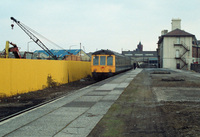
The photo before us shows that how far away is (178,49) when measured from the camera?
61.2 meters

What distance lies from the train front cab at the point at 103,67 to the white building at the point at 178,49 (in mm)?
42453

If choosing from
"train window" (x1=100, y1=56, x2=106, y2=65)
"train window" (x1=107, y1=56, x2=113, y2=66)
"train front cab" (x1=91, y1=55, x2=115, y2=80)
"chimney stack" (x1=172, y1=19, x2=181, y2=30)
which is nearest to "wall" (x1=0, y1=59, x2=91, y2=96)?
"train front cab" (x1=91, y1=55, x2=115, y2=80)

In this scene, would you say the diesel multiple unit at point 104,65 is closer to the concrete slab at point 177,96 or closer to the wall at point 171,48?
the concrete slab at point 177,96

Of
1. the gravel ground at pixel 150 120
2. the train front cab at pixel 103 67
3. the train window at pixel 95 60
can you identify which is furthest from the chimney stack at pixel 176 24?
the gravel ground at pixel 150 120

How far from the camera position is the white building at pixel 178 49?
6025 cm

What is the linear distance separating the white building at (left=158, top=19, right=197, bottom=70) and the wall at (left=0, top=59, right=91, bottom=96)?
47.2 meters

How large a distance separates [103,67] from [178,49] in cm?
4430

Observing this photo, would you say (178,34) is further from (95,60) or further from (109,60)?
(95,60)

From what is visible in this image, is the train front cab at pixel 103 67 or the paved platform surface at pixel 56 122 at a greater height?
the train front cab at pixel 103 67

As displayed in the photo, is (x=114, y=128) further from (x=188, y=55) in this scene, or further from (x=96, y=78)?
(x=188, y=55)

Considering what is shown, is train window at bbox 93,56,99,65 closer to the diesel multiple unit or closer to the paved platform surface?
the diesel multiple unit

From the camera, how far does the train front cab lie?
73.9 ft

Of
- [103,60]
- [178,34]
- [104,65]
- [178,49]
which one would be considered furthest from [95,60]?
[178,34]

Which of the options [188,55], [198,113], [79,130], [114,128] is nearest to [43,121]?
[79,130]
